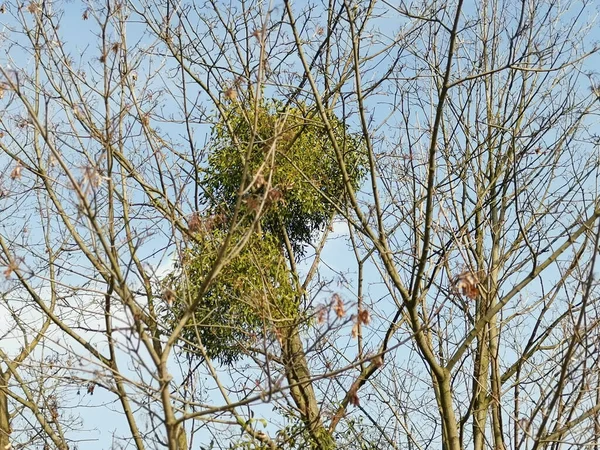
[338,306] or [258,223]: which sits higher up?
[258,223]

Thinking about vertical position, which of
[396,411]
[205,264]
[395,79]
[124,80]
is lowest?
[396,411]

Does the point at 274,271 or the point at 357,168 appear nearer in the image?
the point at 274,271

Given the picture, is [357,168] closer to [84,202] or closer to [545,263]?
[545,263]

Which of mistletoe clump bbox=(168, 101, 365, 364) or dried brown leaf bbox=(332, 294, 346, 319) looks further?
mistletoe clump bbox=(168, 101, 365, 364)

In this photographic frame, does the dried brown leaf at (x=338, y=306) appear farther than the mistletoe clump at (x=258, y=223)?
No

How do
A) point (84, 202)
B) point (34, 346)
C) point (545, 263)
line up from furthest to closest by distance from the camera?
point (34, 346), point (545, 263), point (84, 202)

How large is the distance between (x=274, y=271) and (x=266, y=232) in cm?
45

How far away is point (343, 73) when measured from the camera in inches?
270

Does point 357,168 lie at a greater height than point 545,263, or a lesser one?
greater

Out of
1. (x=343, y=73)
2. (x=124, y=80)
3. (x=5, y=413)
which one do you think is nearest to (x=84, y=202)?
(x=124, y=80)

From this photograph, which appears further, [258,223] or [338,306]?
[258,223]

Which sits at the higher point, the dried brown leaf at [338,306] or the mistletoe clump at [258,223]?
the mistletoe clump at [258,223]

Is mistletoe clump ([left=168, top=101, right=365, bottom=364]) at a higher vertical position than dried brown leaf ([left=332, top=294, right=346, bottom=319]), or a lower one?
higher

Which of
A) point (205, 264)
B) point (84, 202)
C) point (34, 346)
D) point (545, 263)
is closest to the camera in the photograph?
point (84, 202)
